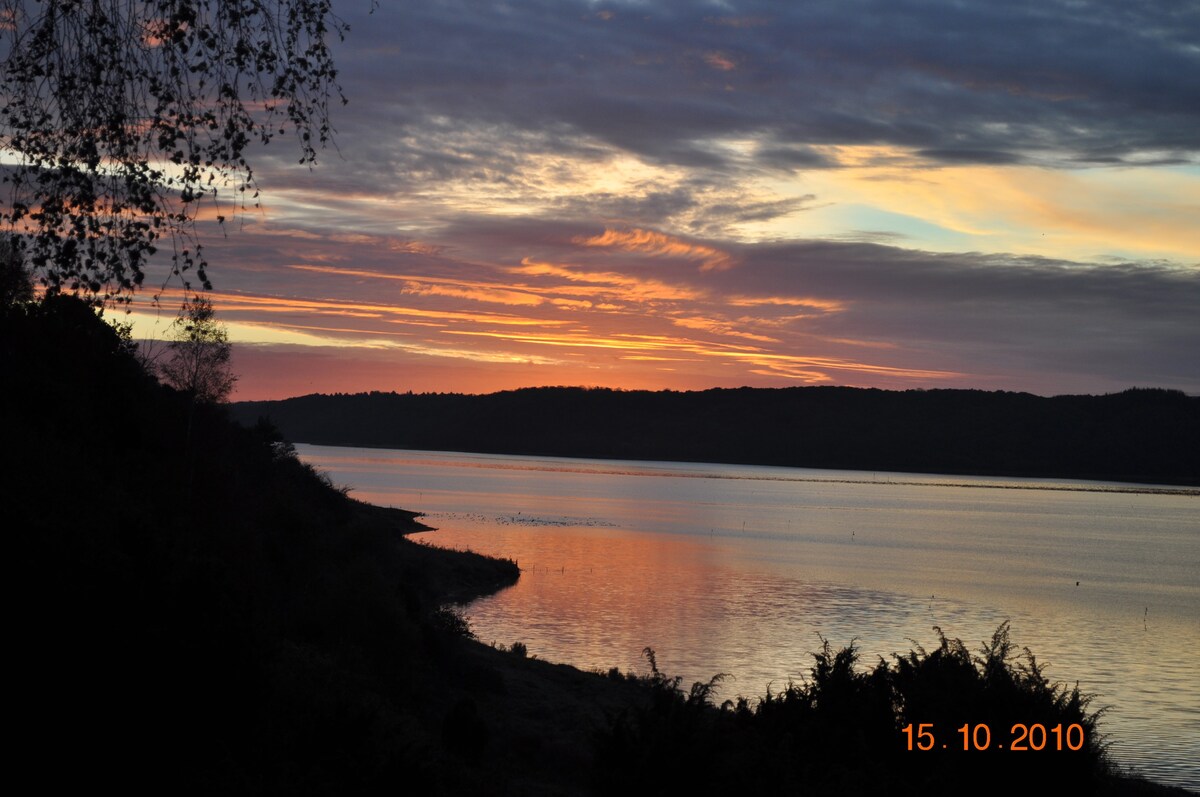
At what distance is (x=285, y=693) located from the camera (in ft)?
56.0

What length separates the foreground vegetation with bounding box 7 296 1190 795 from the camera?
1178cm

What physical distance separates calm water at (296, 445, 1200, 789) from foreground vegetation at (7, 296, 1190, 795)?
1443 centimetres

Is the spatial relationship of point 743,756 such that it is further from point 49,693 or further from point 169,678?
point 49,693

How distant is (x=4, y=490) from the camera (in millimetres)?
14531

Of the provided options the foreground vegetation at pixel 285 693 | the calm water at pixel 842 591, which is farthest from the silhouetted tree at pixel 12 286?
the calm water at pixel 842 591

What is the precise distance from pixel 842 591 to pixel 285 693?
5270 cm

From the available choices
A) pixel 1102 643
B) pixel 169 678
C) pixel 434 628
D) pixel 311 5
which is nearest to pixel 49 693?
pixel 169 678

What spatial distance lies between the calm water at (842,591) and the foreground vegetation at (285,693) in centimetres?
1443
